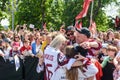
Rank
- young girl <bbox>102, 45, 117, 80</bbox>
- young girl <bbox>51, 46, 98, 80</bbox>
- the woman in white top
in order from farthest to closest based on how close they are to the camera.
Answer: young girl <bbox>102, 45, 117, 80</bbox> < the woman in white top < young girl <bbox>51, 46, 98, 80</bbox>

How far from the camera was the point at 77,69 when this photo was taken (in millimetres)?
6262

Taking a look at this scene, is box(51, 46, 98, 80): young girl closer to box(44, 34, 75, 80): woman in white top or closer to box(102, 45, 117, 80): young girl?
box(44, 34, 75, 80): woman in white top

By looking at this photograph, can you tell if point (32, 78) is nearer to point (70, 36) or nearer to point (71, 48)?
point (70, 36)

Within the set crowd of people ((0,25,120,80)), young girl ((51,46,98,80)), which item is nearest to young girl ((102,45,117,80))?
crowd of people ((0,25,120,80))

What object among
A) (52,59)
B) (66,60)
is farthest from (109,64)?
(66,60)

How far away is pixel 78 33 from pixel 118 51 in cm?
149

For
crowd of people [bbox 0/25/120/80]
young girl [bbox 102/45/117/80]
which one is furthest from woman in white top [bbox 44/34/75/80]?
young girl [bbox 102/45/117/80]

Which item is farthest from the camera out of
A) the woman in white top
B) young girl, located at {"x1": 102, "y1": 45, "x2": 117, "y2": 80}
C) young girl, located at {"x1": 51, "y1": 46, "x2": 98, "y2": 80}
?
young girl, located at {"x1": 102, "y1": 45, "x2": 117, "y2": 80}

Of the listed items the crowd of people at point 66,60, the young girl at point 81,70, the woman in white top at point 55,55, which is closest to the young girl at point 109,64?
the crowd of people at point 66,60

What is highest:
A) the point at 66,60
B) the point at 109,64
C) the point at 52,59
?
the point at 66,60

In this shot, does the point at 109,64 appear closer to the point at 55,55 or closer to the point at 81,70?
the point at 55,55

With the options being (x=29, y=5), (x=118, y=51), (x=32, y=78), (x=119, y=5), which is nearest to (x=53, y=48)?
(x=118, y=51)

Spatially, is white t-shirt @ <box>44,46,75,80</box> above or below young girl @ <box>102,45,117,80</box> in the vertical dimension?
above

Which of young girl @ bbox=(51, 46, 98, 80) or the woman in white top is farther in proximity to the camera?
the woman in white top
